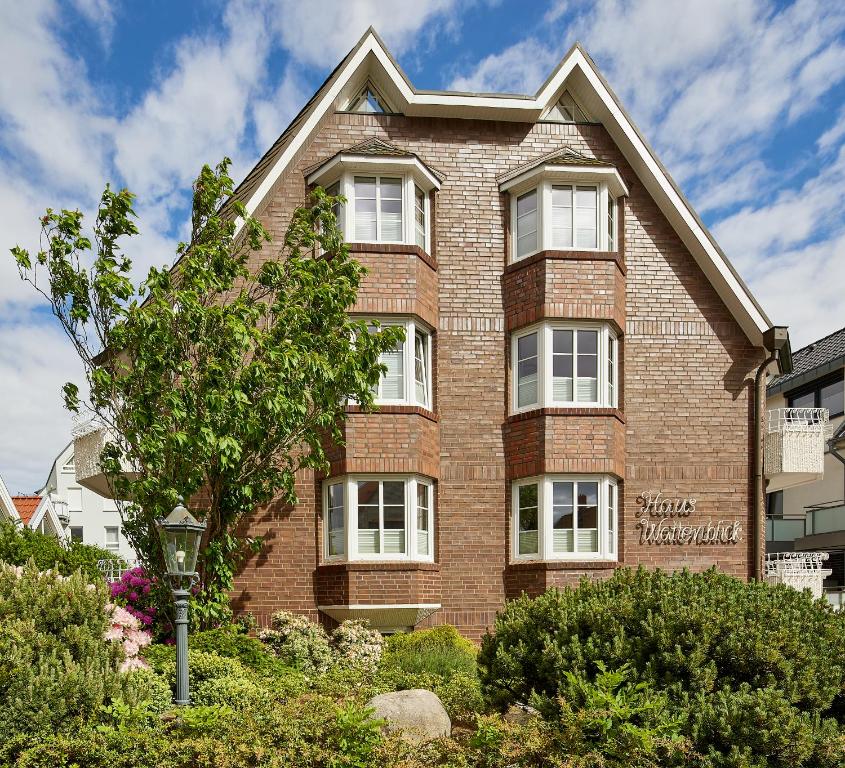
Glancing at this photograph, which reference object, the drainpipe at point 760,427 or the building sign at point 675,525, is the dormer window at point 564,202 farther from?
the building sign at point 675,525

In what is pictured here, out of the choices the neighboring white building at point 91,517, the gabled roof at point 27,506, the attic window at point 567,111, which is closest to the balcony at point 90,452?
the attic window at point 567,111

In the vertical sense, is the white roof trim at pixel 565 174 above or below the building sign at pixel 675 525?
above

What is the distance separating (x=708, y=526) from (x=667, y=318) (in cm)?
466

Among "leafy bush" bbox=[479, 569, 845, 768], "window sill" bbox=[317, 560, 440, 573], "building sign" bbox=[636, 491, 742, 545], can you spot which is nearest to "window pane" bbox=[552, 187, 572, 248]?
"building sign" bbox=[636, 491, 742, 545]

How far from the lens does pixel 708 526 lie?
58.3ft

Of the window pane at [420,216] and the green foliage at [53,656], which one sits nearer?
the green foliage at [53,656]

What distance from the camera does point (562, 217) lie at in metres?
17.9

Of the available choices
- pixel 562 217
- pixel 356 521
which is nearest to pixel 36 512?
pixel 356 521

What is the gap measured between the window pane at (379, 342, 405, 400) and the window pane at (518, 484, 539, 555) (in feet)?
11.0

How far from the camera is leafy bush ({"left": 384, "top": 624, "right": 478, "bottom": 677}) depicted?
1439 cm

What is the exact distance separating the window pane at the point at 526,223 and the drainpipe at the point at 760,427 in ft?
18.1

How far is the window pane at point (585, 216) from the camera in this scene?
704 inches

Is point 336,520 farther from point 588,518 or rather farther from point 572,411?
point 572,411

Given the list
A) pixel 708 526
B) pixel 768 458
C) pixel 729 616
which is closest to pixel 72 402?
pixel 729 616
